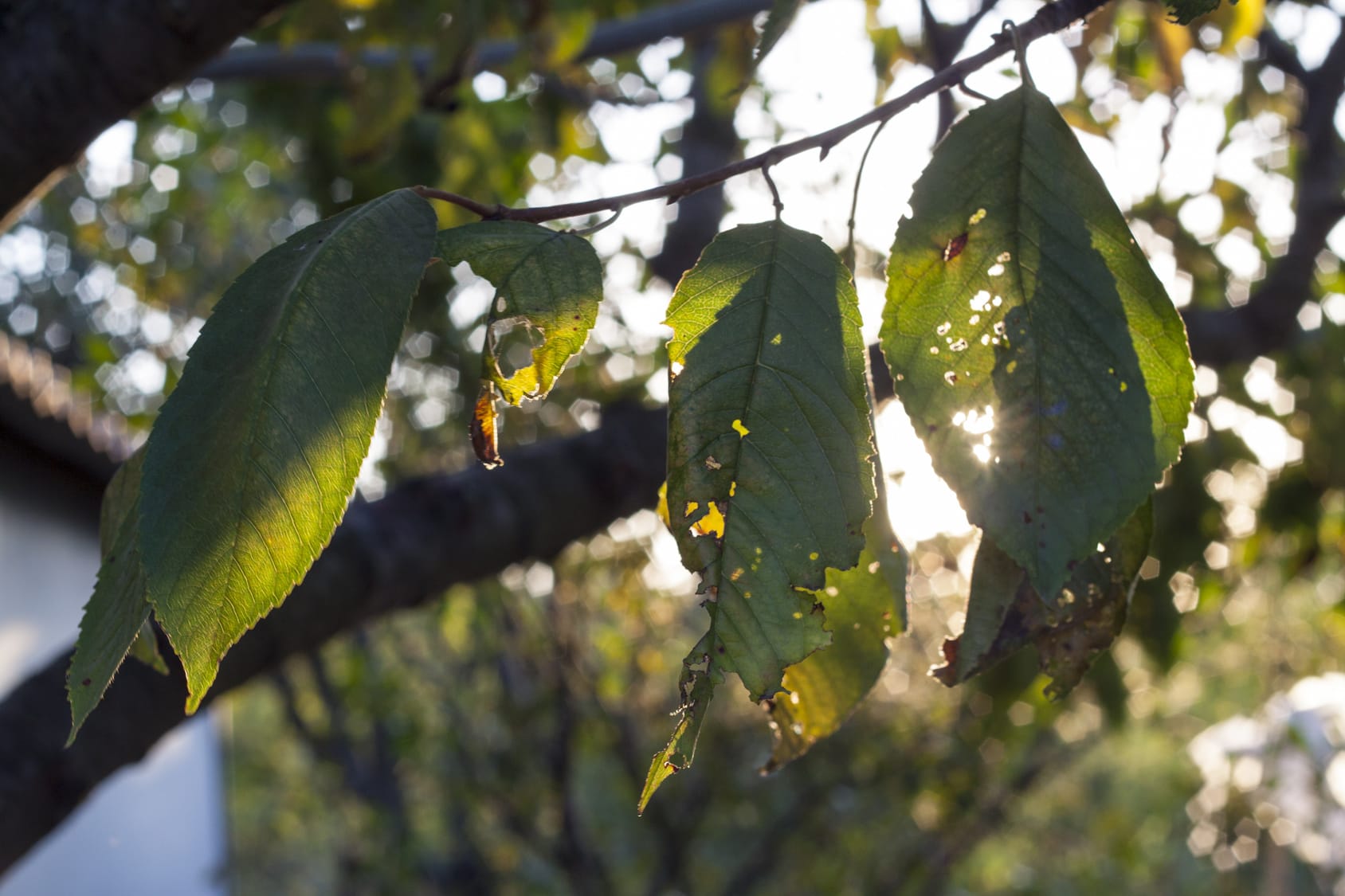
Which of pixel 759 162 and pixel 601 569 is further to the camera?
pixel 601 569

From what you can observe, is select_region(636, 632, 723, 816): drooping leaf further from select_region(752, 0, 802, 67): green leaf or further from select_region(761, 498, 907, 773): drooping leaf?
select_region(752, 0, 802, 67): green leaf

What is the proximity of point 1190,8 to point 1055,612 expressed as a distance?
1.18ft

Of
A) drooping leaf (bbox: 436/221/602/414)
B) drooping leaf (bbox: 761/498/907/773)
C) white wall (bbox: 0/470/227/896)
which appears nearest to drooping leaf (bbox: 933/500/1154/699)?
drooping leaf (bbox: 761/498/907/773)

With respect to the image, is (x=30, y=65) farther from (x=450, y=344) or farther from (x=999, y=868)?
(x=999, y=868)

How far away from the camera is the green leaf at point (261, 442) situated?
1.66 feet

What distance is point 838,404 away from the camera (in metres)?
0.55

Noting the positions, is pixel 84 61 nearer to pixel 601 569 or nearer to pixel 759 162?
pixel 759 162

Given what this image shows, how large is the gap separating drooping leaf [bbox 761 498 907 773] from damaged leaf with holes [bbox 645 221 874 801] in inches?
5.5

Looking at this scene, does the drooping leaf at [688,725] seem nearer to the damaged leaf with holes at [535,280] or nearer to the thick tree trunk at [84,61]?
the damaged leaf with holes at [535,280]

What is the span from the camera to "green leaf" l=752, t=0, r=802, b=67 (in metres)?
0.71

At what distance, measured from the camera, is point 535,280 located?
58 cm

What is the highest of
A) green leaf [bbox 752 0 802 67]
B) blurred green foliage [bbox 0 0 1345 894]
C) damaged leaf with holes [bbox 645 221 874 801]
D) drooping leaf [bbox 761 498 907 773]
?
green leaf [bbox 752 0 802 67]

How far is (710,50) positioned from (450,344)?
1697 mm

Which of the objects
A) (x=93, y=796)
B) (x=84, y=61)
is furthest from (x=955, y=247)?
(x=93, y=796)
